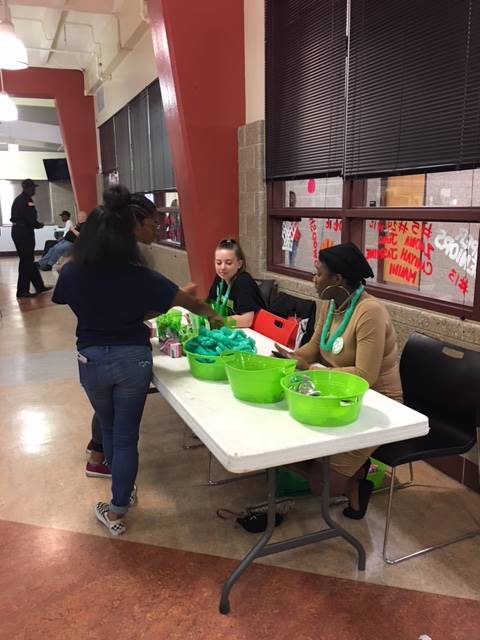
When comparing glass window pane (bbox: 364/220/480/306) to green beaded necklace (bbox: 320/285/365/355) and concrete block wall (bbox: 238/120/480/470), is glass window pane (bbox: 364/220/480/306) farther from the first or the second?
green beaded necklace (bbox: 320/285/365/355)

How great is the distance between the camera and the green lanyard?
313cm

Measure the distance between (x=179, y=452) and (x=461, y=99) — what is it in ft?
7.62

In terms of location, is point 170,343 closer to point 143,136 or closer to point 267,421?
point 267,421

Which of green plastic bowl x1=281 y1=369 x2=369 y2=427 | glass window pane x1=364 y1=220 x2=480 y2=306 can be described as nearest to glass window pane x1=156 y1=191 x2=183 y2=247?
glass window pane x1=364 y1=220 x2=480 y2=306

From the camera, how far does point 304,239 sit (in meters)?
4.09

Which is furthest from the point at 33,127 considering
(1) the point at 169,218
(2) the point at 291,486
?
(2) the point at 291,486

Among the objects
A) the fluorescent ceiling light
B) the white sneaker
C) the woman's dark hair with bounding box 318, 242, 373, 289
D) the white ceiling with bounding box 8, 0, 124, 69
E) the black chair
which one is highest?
the white ceiling with bounding box 8, 0, 124, 69

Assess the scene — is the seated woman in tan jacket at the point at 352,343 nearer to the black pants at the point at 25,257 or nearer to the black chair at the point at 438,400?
the black chair at the point at 438,400

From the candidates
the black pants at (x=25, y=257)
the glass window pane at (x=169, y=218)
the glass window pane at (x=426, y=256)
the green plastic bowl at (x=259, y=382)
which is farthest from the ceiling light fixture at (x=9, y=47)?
the black pants at (x=25, y=257)

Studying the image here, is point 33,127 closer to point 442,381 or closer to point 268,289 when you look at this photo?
point 268,289

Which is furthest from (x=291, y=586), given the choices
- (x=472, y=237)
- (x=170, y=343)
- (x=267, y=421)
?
(x=472, y=237)

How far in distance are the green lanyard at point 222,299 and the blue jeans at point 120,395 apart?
102cm

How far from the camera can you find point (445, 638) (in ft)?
5.61

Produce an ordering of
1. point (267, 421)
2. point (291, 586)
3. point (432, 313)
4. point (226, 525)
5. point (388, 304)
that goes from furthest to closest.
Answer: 1. point (388, 304)
2. point (432, 313)
3. point (226, 525)
4. point (291, 586)
5. point (267, 421)
